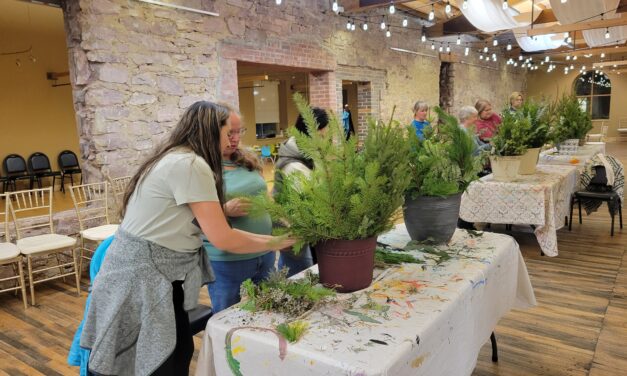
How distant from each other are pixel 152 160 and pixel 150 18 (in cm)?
391

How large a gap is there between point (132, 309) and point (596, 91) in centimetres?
2092

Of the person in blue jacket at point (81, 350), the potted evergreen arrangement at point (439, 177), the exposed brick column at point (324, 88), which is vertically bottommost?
the person in blue jacket at point (81, 350)

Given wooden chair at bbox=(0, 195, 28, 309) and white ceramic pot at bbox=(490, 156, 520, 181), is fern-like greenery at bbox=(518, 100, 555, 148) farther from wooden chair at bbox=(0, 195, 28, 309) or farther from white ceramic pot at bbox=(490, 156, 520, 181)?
wooden chair at bbox=(0, 195, 28, 309)

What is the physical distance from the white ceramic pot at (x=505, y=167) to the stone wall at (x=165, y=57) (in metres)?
3.06

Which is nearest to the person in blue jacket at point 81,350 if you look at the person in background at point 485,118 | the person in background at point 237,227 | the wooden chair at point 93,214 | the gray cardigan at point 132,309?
the gray cardigan at point 132,309

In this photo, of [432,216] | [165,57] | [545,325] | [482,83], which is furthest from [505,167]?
[482,83]

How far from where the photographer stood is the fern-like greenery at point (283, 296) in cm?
140

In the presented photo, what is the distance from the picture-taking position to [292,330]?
1238mm

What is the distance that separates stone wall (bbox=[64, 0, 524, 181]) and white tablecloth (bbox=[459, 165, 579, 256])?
2971mm

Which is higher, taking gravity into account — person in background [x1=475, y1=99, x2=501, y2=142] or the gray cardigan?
person in background [x1=475, y1=99, x2=501, y2=142]

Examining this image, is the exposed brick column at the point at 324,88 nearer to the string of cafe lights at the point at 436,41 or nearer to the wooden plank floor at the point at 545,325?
the string of cafe lights at the point at 436,41

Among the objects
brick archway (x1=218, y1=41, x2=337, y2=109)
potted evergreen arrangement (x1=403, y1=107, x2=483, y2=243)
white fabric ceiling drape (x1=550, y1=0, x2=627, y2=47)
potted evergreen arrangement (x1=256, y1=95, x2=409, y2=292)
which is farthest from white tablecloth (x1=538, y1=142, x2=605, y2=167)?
potted evergreen arrangement (x1=256, y1=95, x2=409, y2=292)

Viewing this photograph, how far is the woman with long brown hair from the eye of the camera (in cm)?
145

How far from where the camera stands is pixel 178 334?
1.62m
